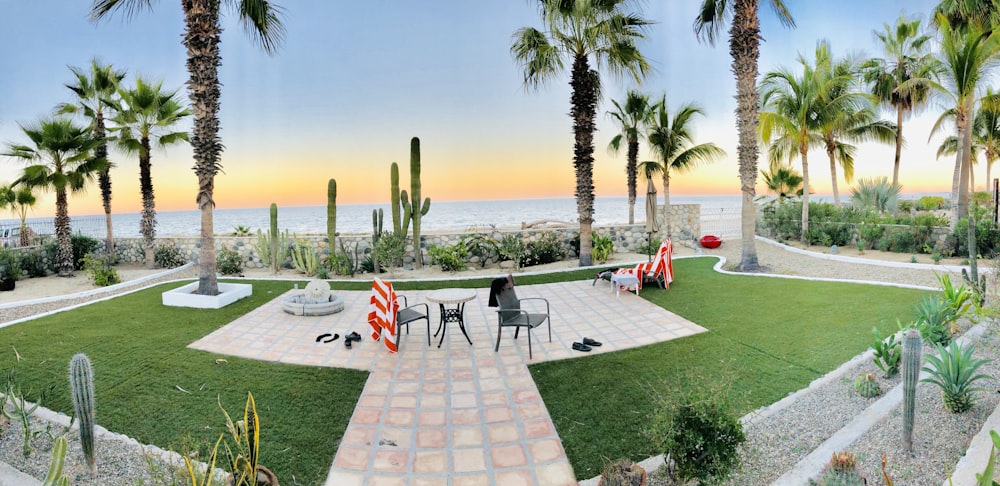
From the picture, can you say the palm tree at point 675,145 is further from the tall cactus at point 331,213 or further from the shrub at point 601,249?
the tall cactus at point 331,213

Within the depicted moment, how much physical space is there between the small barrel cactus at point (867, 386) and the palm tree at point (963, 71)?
475 inches

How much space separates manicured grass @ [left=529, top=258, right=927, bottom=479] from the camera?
3.57 metres

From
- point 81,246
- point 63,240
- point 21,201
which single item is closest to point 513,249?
point 63,240

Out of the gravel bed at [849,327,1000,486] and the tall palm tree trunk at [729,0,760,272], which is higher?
the tall palm tree trunk at [729,0,760,272]

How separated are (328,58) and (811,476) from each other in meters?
20.6

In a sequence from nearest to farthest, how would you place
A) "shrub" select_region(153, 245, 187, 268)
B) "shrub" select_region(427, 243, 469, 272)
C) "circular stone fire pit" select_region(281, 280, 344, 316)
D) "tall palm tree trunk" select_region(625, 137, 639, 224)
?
"circular stone fire pit" select_region(281, 280, 344, 316) < "shrub" select_region(427, 243, 469, 272) < "shrub" select_region(153, 245, 187, 268) < "tall palm tree trunk" select_region(625, 137, 639, 224)

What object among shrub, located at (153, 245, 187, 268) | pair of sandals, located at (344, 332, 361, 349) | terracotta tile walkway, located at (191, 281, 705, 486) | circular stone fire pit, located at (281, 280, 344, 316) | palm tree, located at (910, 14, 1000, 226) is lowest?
terracotta tile walkway, located at (191, 281, 705, 486)

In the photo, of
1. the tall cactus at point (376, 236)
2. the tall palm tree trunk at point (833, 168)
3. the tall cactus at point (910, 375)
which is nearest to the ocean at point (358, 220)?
the tall cactus at point (376, 236)

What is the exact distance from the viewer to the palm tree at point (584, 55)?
10.2 m

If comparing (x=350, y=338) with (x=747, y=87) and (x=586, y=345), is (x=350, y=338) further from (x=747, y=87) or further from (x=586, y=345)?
(x=747, y=87)

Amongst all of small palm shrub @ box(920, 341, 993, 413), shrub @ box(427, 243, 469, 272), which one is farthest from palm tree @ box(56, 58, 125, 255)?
small palm shrub @ box(920, 341, 993, 413)

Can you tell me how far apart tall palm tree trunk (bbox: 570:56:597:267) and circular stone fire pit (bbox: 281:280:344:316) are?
6203mm

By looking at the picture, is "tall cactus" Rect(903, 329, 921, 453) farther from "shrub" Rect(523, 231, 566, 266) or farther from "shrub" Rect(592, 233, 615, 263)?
"shrub" Rect(523, 231, 566, 266)

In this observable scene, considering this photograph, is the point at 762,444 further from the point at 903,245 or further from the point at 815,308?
the point at 903,245
